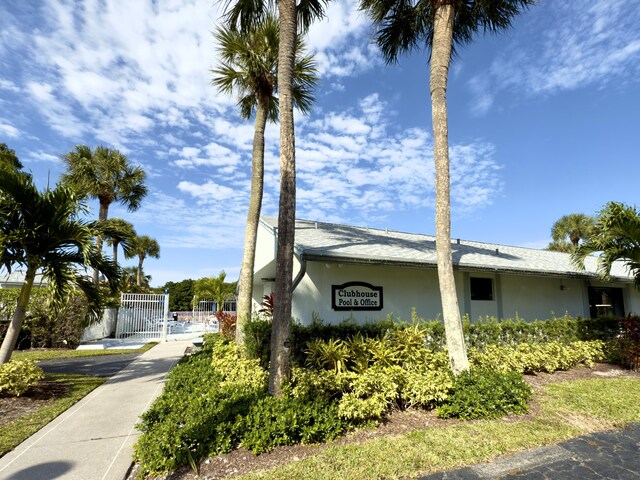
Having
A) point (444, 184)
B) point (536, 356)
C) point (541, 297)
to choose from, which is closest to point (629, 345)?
point (536, 356)

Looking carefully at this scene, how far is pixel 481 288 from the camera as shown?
12320 mm

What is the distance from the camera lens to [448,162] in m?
7.57

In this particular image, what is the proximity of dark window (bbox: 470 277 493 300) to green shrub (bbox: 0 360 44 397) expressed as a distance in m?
12.2

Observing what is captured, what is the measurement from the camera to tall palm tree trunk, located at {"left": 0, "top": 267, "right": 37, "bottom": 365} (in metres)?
7.38

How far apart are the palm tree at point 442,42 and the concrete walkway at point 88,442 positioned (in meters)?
5.81

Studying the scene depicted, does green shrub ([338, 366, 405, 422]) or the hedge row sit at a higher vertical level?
the hedge row

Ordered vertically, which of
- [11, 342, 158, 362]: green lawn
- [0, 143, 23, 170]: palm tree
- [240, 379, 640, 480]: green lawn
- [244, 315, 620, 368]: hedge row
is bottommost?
[11, 342, 158, 362]: green lawn

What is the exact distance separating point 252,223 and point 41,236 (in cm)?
489

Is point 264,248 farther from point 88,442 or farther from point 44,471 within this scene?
point 44,471

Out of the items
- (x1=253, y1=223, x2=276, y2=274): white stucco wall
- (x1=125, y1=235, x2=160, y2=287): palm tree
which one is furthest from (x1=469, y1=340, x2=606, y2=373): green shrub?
(x1=125, y1=235, x2=160, y2=287): palm tree

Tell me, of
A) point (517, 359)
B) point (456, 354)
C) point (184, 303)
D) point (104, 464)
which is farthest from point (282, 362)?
point (184, 303)

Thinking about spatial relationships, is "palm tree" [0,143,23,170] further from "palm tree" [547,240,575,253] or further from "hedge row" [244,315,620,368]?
"palm tree" [547,240,575,253]

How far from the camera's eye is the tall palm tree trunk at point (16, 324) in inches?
290

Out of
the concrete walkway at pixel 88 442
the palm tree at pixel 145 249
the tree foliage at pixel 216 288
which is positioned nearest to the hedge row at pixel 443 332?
the concrete walkway at pixel 88 442
